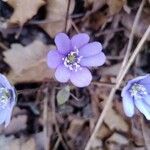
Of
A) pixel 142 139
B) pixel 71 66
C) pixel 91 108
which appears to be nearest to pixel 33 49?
pixel 71 66

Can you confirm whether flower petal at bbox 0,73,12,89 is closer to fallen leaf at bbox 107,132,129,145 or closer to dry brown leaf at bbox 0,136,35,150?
dry brown leaf at bbox 0,136,35,150

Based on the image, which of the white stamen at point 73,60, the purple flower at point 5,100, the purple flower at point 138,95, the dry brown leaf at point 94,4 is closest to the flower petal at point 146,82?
the purple flower at point 138,95

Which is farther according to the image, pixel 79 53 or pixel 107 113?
pixel 107 113

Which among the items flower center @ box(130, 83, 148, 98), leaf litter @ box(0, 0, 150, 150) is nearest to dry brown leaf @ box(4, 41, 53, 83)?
leaf litter @ box(0, 0, 150, 150)

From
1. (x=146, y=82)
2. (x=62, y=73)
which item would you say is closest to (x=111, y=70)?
(x=146, y=82)

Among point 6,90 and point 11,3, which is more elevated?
point 11,3

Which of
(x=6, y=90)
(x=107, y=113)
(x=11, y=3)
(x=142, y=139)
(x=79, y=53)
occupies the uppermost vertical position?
(x=11, y=3)

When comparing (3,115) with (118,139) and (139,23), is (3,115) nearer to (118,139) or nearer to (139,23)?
(118,139)

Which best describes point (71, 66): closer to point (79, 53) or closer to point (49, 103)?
point (79, 53)
